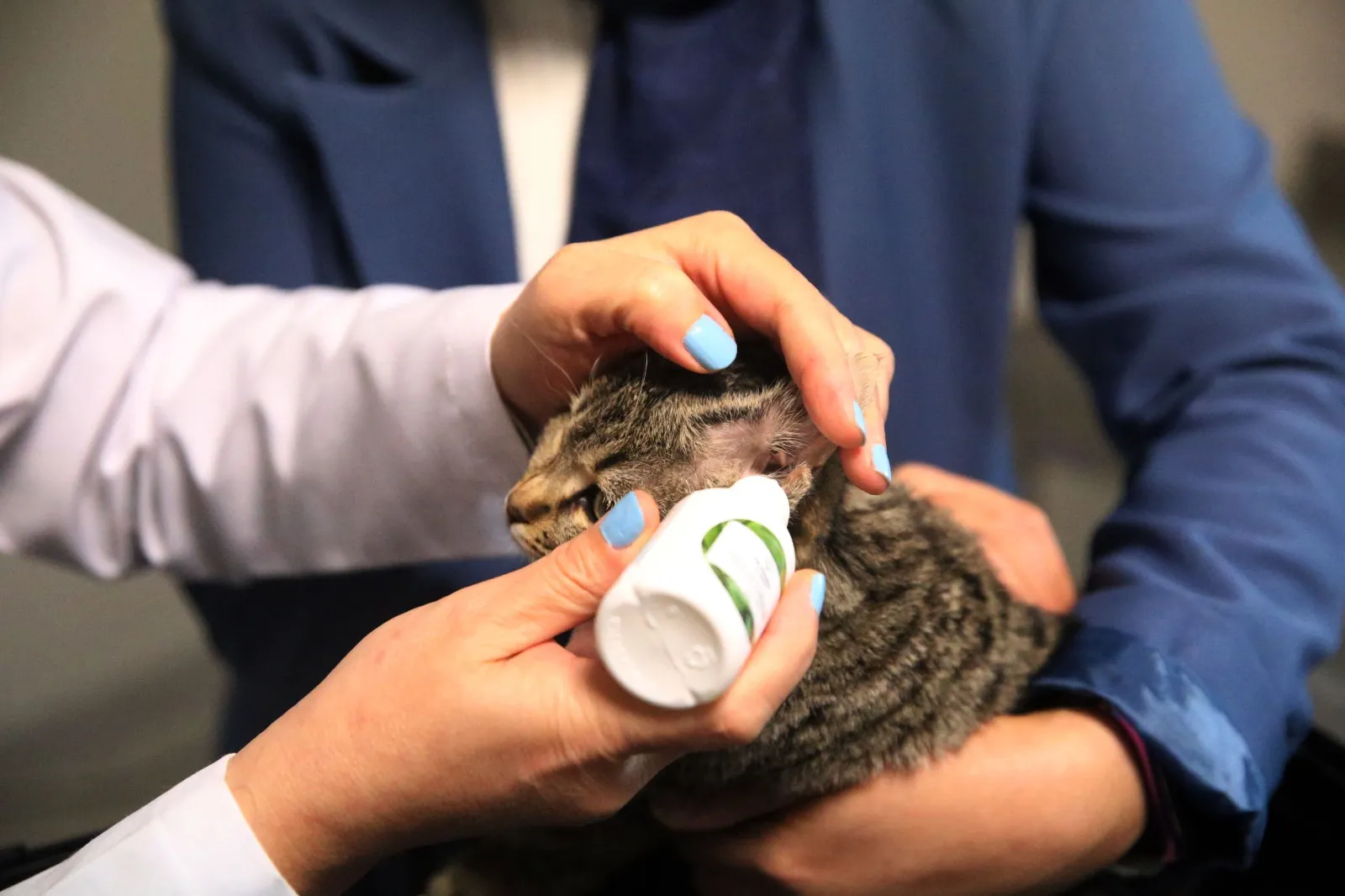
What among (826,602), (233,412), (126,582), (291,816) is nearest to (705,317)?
(826,602)

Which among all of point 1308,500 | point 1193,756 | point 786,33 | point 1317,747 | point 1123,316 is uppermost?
point 786,33

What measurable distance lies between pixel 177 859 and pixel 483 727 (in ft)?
0.53

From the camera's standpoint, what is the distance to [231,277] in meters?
0.96

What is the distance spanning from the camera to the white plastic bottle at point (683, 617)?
0.36 m

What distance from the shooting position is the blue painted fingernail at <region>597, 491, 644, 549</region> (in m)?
0.45

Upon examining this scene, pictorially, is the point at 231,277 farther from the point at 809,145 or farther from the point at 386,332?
the point at 809,145

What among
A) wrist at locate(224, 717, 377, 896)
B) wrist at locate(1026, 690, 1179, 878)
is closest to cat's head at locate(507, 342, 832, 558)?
wrist at locate(224, 717, 377, 896)

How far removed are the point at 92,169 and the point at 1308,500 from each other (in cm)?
129

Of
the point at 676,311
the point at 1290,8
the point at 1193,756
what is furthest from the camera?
the point at 1290,8

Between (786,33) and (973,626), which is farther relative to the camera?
(786,33)

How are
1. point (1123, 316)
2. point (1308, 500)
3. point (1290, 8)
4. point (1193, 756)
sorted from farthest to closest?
point (1290, 8)
point (1123, 316)
point (1308, 500)
point (1193, 756)

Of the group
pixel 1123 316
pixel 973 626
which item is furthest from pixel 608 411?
pixel 1123 316

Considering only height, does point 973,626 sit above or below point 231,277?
below

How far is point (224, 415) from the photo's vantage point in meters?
0.81
